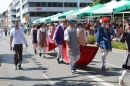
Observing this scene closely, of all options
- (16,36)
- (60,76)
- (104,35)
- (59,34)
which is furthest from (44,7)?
(60,76)

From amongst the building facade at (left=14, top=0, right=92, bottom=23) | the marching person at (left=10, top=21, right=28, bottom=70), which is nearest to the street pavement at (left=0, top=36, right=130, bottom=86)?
the marching person at (left=10, top=21, right=28, bottom=70)

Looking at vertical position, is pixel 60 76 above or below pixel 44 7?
below

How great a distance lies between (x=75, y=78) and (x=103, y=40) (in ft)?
6.19

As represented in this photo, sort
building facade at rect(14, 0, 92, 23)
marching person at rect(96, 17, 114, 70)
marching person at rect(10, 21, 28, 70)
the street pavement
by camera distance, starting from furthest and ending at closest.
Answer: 1. building facade at rect(14, 0, 92, 23)
2. marching person at rect(10, 21, 28, 70)
3. marching person at rect(96, 17, 114, 70)
4. the street pavement

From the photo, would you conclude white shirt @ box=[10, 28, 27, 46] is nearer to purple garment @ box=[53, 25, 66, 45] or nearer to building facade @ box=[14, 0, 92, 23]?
purple garment @ box=[53, 25, 66, 45]

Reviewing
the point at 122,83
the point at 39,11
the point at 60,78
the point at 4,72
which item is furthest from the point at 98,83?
the point at 39,11

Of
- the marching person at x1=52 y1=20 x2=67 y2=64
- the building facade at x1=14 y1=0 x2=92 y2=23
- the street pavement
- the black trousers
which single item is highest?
the building facade at x1=14 y1=0 x2=92 y2=23

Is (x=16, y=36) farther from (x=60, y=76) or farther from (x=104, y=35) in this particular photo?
(x=104, y=35)

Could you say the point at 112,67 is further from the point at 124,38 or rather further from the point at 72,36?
the point at 124,38

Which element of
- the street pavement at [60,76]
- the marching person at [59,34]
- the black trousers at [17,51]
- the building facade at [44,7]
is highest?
the building facade at [44,7]

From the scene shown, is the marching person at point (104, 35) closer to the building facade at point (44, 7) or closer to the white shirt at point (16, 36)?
the white shirt at point (16, 36)

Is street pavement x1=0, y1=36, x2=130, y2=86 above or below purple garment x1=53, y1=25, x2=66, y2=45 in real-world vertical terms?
below

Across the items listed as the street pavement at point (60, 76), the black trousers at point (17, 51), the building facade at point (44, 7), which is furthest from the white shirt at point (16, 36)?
the building facade at point (44, 7)

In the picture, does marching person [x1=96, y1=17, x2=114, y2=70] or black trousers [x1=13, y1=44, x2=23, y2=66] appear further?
black trousers [x1=13, y1=44, x2=23, y2=66]
